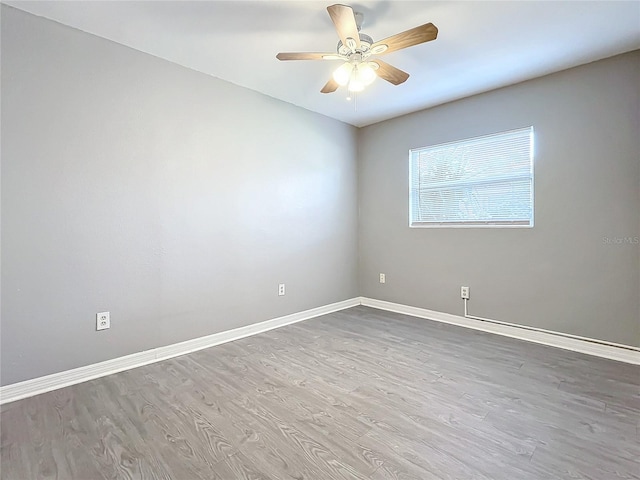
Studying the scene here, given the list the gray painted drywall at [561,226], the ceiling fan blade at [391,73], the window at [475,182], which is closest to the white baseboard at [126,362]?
the gray painted drywall at [561,226]

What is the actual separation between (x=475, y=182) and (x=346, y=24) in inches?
89.1

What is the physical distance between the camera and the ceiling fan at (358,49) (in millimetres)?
1706

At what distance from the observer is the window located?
304 centimetres

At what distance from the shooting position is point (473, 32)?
2.22 meters

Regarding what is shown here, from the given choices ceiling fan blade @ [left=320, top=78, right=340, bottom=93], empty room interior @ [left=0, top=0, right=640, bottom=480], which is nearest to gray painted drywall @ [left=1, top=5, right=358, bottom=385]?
empty room interior @ [left=0, top=0, right=640, bottom=480]

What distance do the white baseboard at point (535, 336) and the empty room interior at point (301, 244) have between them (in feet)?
0.07

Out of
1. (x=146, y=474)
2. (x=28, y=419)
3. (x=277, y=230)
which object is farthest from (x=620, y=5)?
(x=28, y=419)

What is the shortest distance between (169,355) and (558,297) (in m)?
3.38

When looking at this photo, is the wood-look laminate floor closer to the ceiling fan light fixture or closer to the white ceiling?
the ceiling fan light fixture

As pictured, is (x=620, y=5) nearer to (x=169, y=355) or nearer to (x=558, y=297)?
(x=558, y=297)

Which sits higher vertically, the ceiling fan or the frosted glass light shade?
the ceiling fan

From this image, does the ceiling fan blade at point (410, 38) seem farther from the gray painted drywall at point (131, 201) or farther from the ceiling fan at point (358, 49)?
the gray painted drywall at point (131, 201)

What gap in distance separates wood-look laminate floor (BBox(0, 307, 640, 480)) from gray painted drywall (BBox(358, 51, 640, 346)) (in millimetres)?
472

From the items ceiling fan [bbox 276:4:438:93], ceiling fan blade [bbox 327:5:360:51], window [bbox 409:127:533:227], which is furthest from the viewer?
window [bbox 409:127:533:227]
